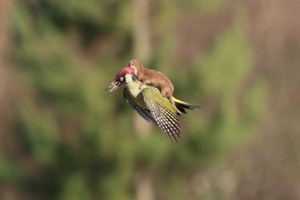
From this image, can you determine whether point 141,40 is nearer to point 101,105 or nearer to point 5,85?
point 101,105

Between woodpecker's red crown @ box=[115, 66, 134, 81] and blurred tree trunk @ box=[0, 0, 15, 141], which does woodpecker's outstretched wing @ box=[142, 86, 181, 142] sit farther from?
blurred tree trunk @ box=[0, 0, 15, 141]

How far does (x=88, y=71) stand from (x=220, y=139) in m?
1.44

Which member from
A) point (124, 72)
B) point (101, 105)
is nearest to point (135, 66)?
point (124, 72)

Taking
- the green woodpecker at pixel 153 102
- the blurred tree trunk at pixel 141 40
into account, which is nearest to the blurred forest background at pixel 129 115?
the blurred tree trunk at pixel 141 40

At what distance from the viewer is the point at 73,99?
40.8ft

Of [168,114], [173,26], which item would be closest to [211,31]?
[173,26]

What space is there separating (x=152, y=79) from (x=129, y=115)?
10.2 metres

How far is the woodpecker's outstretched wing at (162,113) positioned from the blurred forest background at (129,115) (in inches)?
340

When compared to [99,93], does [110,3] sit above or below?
above

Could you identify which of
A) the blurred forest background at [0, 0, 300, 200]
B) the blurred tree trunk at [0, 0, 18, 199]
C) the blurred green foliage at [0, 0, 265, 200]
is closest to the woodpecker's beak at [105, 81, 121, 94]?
the blurred forest background at [0, 0, 300, 200]

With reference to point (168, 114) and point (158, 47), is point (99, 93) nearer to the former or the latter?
point (158, 47)

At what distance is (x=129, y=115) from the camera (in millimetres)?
13219

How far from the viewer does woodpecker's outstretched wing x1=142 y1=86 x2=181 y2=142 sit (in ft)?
10.0

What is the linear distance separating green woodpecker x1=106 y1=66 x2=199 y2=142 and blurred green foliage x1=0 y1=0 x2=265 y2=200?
29.1 ft
